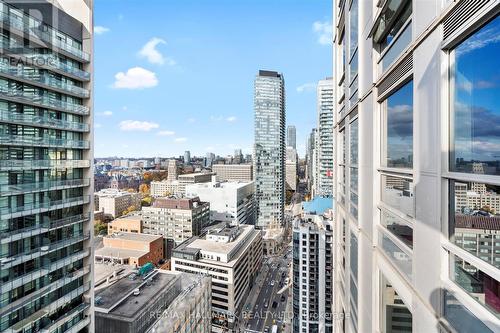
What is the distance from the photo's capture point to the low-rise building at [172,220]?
45.0 metres

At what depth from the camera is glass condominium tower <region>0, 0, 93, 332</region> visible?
370 inches

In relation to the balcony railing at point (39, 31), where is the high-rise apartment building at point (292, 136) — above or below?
above

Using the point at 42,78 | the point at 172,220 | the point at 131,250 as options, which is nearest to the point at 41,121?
the point at 42,78

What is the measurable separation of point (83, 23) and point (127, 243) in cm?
3164

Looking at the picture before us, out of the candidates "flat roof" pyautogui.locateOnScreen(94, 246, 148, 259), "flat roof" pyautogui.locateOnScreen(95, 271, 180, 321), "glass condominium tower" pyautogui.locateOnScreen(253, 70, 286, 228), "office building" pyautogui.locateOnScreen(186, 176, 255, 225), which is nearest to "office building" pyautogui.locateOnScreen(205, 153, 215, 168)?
"glass condominium tower" pyautogui.locateOnScreen(253, 70, 286, 228)

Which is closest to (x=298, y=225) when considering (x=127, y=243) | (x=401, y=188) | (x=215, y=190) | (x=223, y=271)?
(x=223, y=271)

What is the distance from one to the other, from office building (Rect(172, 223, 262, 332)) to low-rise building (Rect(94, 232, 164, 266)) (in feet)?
19.2

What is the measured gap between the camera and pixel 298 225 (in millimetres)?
23828

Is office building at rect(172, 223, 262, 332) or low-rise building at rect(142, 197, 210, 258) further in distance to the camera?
low-rise building at rect(142, 197, 210, 258)

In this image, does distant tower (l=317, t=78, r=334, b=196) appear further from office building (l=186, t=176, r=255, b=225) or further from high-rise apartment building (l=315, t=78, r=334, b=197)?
office building (l=186, t=176, r=255, b=225)

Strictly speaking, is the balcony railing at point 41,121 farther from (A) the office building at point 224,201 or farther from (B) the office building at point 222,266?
(A) the office building at point 224,201

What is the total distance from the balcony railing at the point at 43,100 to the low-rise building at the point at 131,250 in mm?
26468

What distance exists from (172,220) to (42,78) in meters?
37.8

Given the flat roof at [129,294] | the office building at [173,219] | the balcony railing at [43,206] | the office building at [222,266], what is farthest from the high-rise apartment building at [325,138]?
the balcony railing at [43,206]
